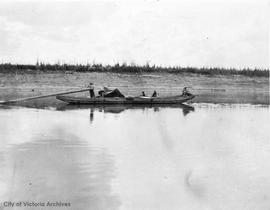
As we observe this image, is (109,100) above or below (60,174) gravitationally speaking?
above

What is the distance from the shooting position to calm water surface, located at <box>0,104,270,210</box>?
7.57 meters

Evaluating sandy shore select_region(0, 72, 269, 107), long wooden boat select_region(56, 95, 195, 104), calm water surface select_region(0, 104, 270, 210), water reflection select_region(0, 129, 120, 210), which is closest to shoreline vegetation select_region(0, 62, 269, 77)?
sandy shore select_region(0, 72, 269, 107)

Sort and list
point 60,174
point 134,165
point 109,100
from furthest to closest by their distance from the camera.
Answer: point 109,100, point 134,165, point 60,174

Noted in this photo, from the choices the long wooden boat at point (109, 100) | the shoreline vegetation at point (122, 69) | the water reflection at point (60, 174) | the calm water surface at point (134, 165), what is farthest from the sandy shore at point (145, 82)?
the water reflection at point (60, 174)

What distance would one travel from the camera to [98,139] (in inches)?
525

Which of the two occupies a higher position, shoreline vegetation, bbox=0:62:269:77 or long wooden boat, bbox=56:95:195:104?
shoreline vegetation, bbox=0:62:269:77

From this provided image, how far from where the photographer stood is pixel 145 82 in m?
48.2

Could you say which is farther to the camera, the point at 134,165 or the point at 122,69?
the point at 122,69

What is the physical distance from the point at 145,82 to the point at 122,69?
3718mm

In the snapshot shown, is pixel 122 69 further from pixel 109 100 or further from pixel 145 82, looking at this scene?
pixel 109 100

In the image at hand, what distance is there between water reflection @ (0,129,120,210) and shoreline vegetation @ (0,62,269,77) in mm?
36278

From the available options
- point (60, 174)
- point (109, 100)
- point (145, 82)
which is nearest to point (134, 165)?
point (60, 174)

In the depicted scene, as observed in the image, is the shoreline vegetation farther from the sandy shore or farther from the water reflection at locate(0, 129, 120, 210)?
the water reflection at locate(0, 129, 120, 210)

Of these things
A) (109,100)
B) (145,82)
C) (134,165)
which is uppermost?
(145,82)
